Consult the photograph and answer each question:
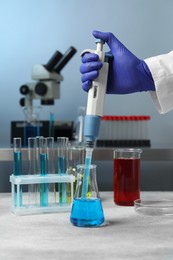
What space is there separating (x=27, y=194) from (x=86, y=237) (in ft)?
0.96

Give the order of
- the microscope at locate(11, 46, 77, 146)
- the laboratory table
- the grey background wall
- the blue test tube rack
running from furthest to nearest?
the grey background wall
the microscope at locate(11, 46, 77, 146)
the blue test tube rack
the laboratory table

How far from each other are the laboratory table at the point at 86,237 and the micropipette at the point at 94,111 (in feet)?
0.35

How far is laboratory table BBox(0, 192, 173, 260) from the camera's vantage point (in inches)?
31.8

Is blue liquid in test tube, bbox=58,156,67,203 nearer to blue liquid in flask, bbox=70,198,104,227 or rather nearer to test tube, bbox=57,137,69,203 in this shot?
test tube, bbox=57,137,69,203

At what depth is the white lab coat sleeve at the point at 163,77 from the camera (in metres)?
1.31

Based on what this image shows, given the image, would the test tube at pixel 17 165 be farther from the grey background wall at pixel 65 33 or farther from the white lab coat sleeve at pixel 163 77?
the grey background wall at pixel 65 33

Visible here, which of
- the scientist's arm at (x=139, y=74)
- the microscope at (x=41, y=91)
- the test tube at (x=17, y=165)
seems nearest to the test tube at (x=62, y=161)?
the test tube at (x=17, y=165)

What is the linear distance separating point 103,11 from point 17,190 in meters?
1.98

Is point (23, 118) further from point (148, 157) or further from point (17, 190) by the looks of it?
point (17, 190)

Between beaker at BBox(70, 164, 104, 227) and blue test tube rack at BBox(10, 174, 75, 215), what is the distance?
0.49 feet

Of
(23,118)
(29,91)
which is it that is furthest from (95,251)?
(23,118)

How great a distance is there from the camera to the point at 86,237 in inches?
36.0

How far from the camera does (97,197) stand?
1013 millimetres

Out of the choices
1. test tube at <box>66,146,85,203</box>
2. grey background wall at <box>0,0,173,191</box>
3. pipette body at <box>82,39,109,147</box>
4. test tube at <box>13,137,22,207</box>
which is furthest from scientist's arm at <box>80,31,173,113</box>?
grey background wall at <box>0,0,173,191</box>
